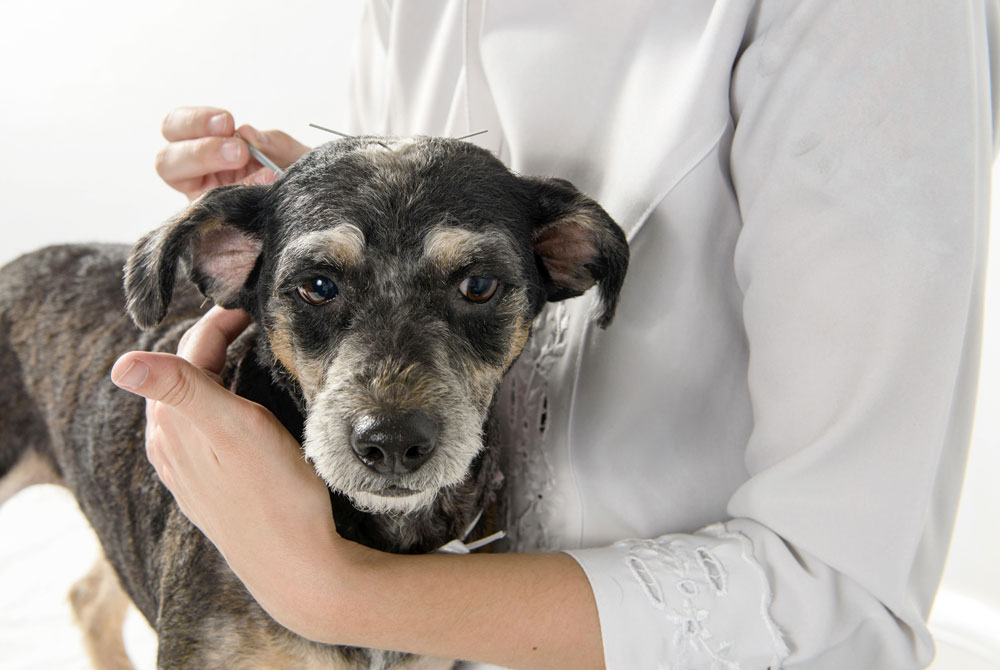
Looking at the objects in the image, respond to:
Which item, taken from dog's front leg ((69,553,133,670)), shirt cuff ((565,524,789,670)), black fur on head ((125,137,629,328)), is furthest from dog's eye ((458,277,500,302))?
dog's front leg ((69,553,133,670))

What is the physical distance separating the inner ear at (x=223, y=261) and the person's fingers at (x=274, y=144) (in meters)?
0.37

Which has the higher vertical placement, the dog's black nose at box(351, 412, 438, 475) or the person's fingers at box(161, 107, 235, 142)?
the person's fingers at box(161, 107, 235, 142)

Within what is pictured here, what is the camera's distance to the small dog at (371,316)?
1.29 m

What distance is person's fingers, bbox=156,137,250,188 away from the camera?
1742mm

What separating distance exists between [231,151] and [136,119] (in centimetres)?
233

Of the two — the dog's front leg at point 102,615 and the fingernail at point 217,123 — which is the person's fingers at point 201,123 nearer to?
the fingernail at point 217,123

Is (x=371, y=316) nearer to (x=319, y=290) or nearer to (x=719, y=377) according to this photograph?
(x=319, y=290)

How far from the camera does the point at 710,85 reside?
4.28 ft

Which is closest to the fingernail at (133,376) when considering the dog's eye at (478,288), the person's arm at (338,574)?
the person's arm at (338,574)

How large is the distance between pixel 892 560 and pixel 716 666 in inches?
13.0

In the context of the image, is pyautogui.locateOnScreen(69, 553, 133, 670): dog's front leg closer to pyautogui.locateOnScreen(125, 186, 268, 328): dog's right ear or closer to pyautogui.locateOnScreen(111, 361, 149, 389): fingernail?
pyautogui.locateOnScreen(125, 186, 268, 328): dog's right ear

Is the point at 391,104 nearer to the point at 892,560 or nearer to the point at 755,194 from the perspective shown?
the point at 755,194

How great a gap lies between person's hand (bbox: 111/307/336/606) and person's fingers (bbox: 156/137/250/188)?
609 millimetres

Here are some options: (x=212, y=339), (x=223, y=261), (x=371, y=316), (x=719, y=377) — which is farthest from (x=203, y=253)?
(x=719, y=377)
